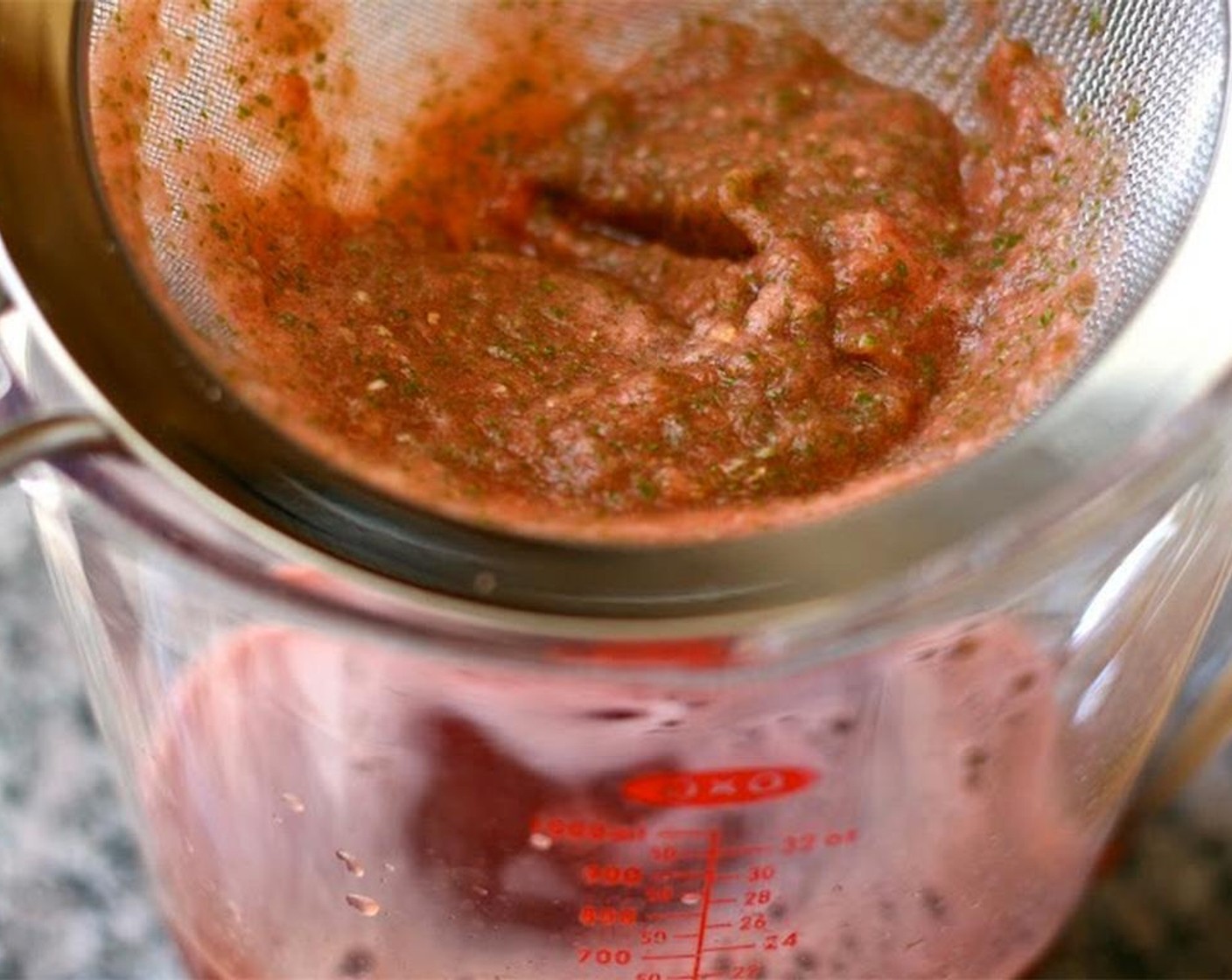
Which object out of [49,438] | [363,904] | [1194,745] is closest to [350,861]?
[363,904]

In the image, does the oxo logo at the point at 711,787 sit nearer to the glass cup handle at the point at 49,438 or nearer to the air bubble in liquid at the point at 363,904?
the air bubble in liquid at the point at 363,904

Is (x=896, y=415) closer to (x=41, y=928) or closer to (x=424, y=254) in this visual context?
(x=424, y=254)

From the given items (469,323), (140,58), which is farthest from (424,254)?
(140,58)

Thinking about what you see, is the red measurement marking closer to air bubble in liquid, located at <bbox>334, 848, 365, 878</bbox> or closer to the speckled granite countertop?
air bubble in liquid, located at <bbox>334, 848, 365, 878</bbox>

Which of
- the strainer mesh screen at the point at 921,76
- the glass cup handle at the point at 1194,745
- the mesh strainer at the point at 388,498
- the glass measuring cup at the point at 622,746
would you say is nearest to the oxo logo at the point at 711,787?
the glass measuring cup at the point at 622,746

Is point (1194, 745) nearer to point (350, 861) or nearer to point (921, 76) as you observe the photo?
point (921, 76)

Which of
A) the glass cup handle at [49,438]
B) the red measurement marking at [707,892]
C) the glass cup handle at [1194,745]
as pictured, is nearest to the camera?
the glass cup handle at [49,438]
